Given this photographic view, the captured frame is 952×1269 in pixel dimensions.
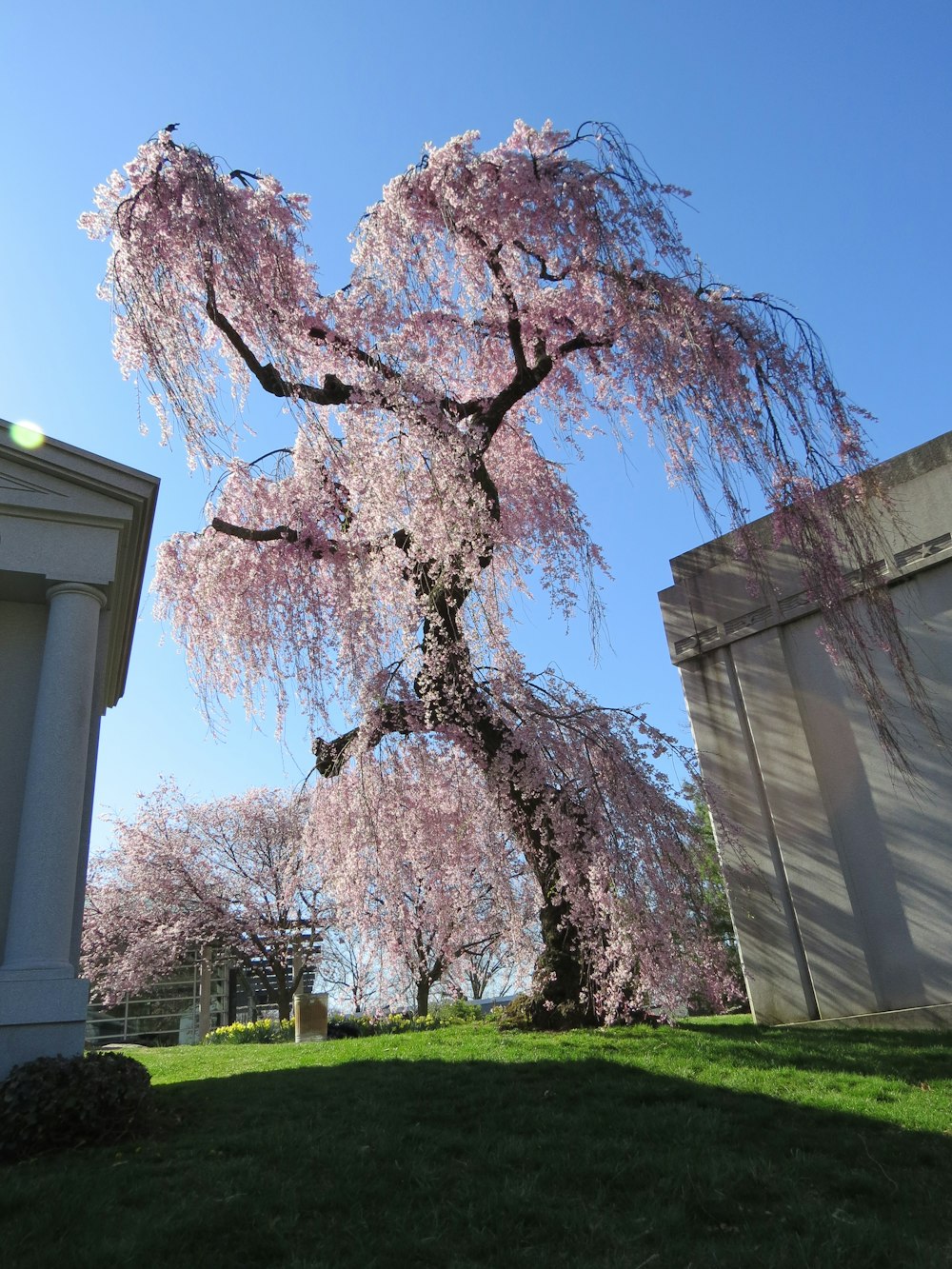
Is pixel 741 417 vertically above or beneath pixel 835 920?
above

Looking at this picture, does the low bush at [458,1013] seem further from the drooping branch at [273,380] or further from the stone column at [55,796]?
the drooping branch at [273,380]

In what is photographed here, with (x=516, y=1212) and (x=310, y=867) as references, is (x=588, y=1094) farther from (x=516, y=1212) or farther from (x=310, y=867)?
(x=310, y=867)

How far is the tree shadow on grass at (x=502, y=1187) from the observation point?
3642 mm

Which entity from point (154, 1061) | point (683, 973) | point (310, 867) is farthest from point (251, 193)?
point (154, 1061)

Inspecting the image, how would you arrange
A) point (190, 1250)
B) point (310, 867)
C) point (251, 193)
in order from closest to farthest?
point (190, 1250) → point (251, 193) → point (310, 867)

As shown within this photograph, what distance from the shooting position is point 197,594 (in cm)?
1103

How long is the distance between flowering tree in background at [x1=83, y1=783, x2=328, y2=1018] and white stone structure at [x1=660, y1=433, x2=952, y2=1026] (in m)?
14.6

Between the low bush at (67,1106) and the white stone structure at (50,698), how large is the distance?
22.4 inches

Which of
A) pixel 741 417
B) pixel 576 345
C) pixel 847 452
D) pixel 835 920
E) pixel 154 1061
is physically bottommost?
pixel 154 1061

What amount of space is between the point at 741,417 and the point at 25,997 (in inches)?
285

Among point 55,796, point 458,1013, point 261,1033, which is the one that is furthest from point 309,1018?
point 55,796

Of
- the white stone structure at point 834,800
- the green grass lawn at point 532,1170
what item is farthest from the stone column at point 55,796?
the white stone structure at point 834,800

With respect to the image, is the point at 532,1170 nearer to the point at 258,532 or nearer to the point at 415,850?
the point at 415,850

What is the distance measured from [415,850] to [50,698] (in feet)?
15.0
